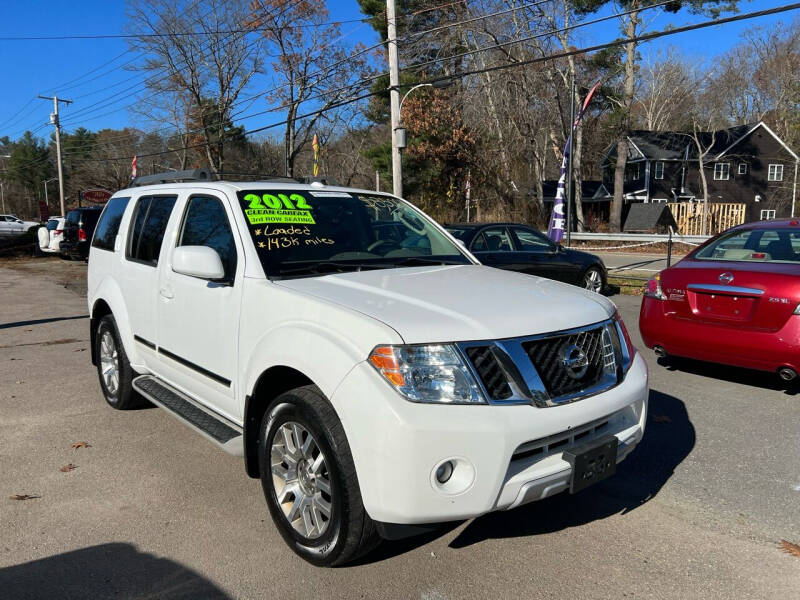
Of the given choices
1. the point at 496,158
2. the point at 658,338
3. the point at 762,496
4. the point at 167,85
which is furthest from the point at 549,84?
the point at 762,496

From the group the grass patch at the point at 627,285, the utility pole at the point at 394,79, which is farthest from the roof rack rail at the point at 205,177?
the utility pole at the point at 394,79

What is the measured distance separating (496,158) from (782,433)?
32.9 meters

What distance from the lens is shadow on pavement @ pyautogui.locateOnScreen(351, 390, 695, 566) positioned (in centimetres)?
326

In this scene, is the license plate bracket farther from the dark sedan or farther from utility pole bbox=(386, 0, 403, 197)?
utility pole bbox=(386, 0, 403, 197)

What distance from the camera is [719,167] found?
47938 mm

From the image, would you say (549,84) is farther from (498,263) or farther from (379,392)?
(379,392)

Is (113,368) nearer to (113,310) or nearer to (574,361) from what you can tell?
(113,310)

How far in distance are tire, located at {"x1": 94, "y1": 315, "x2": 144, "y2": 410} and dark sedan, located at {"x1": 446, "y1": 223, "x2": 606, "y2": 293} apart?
5.58 m

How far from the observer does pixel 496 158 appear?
36.2 m

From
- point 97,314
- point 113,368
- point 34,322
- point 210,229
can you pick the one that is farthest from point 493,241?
point 34,322

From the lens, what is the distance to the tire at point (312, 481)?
8.78 feet

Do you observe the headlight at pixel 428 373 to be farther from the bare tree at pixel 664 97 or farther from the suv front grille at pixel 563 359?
the bare tree at pixel 664 97

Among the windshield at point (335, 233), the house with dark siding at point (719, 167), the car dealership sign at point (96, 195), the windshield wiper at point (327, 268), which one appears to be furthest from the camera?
the house with dark siding at point (719, 167)

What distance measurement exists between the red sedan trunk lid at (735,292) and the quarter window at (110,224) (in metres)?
5.04
